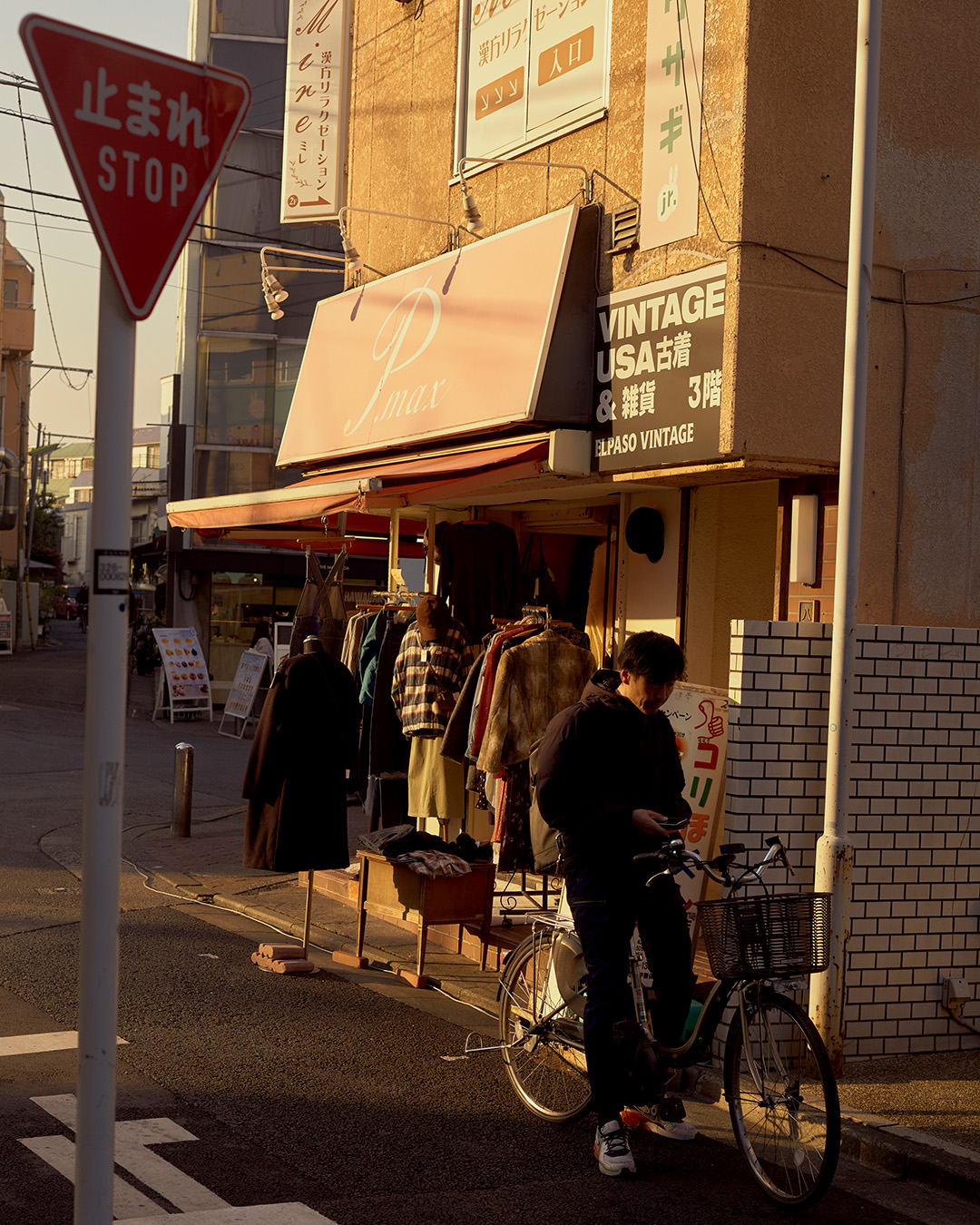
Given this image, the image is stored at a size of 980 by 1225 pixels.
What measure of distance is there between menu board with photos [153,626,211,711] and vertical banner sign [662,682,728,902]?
18.1m

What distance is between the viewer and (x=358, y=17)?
487 inches

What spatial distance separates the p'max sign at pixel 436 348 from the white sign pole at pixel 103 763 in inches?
220

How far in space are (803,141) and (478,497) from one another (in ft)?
13.4

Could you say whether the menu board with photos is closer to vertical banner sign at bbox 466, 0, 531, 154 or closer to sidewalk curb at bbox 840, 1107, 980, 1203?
vertical banner sign at bbox 466, 0, 531, 154

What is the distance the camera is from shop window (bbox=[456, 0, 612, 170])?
29.0 feet

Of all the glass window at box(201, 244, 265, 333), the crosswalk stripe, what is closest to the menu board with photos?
the glass window at box(201, 244, 265, 333)

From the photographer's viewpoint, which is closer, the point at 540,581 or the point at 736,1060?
the point at 736,1060

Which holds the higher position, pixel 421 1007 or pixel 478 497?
pixel 478 497

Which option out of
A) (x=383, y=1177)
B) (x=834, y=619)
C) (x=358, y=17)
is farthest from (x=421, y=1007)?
(x=358, y=17)

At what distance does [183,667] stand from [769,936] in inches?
818

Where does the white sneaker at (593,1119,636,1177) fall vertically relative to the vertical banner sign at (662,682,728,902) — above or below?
below

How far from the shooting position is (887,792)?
691 centimetres

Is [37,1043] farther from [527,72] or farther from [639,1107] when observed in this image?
[527,72]

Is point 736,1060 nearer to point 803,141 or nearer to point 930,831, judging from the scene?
point 930,831
